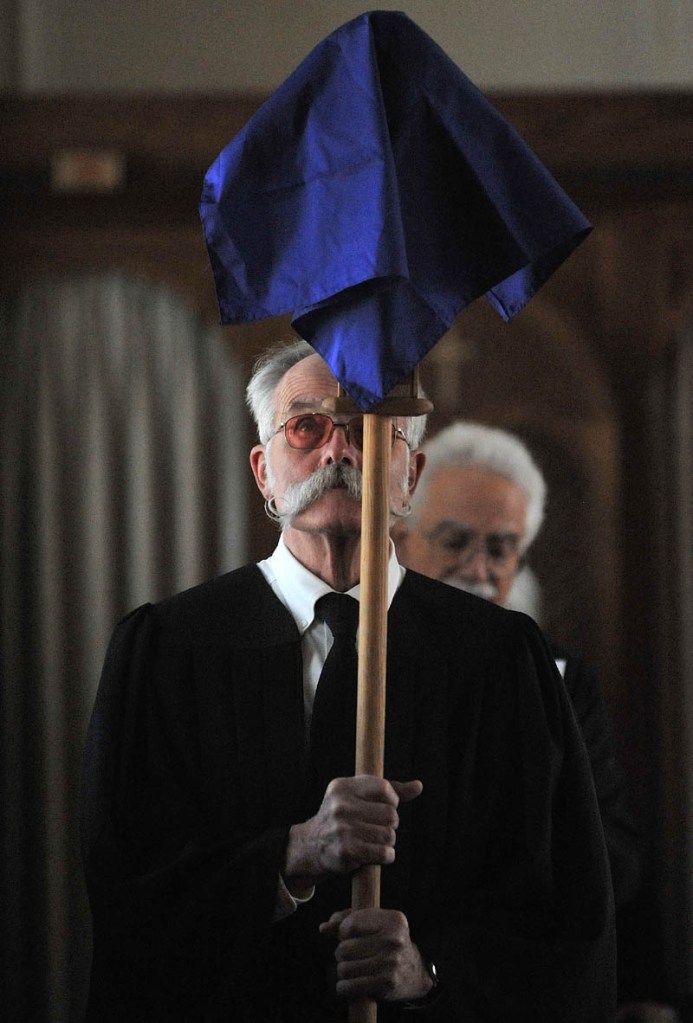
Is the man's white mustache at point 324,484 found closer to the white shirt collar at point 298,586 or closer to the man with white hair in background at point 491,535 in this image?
the white shirt collar at point 298,586

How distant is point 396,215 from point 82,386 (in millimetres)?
1690

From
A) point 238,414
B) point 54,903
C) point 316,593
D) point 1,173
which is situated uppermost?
point 1,173

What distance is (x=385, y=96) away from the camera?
1.17 m

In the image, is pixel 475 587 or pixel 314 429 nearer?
pixel 314 429

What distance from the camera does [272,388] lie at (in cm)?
137

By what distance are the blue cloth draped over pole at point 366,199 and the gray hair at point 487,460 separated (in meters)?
0.92

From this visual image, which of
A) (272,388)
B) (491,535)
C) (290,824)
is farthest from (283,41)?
(290,824)

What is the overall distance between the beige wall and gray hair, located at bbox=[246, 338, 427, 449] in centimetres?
154

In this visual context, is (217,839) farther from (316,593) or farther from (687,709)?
(687,709)

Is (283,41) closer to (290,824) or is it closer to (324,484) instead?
(324,484)

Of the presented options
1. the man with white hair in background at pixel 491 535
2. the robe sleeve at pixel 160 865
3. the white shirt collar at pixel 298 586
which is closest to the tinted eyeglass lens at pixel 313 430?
the white shirt collar at pixel 298 586

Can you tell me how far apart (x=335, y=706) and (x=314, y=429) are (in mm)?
276

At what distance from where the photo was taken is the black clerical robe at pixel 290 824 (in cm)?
120

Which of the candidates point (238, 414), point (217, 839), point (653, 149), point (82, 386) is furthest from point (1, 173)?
point (217, 839)
